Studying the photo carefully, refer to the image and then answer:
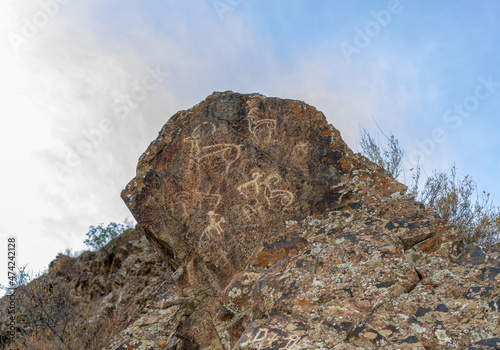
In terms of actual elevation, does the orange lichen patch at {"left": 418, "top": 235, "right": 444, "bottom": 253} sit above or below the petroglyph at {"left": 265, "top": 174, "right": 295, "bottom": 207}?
below

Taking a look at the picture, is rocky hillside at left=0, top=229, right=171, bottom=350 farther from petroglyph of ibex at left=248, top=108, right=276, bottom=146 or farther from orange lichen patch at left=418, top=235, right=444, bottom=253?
orange lichen patch at left=418, top=235, right=444, bottom=253

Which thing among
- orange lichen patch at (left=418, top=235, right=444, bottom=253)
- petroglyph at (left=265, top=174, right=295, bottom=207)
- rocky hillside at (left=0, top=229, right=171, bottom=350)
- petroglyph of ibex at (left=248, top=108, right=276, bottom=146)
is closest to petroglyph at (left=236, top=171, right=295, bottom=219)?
petroglyph at (left=265, top=174, right=295, bottom=207)

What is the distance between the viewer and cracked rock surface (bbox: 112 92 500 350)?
11.0 feet

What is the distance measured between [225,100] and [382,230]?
3245 millimetres

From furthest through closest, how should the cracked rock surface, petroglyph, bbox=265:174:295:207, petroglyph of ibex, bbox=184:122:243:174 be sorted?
petroglyph of ibex, bbox=184:122:243:174 < petroglyph, bbox=265:174:295:207 < the cracked rock surface

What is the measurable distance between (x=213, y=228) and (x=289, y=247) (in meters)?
1.28

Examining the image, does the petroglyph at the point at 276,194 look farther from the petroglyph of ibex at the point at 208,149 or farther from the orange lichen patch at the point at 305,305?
the orange lichen patch at the point at 305,305

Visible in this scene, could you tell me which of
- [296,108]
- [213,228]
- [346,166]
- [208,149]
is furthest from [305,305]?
[296,108]

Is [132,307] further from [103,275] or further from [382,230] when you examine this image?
[382,230]

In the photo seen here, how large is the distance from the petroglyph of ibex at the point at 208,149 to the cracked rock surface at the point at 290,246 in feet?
0.05

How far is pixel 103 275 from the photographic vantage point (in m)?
11.9

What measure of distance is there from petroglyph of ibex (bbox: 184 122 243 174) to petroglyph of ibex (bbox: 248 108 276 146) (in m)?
0.33

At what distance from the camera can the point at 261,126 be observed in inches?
235

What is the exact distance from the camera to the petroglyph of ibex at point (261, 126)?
5.89m
